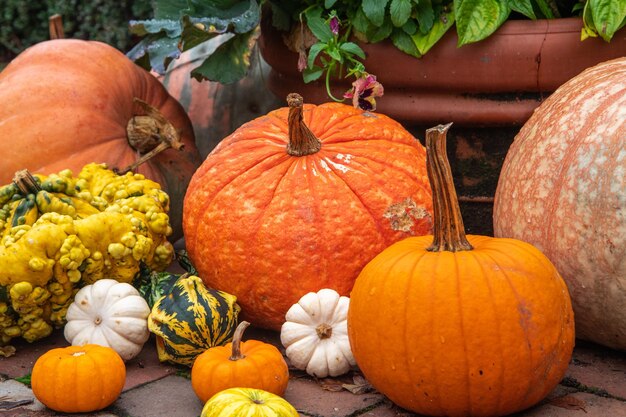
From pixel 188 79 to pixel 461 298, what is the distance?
9.52 feet

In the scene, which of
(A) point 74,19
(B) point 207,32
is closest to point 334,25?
(B) point 207,32

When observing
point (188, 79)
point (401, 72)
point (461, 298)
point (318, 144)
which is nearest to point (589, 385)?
point (461, 298)

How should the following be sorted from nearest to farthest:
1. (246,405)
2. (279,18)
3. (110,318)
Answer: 1. (246,405)
2. (110,318)
3. (279,18)

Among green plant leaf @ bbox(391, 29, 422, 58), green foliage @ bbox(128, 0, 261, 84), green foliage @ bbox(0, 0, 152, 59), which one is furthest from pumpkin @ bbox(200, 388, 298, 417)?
green foliage @ bbox(0, 0, 152, 59)

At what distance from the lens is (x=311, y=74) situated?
10.9 feet

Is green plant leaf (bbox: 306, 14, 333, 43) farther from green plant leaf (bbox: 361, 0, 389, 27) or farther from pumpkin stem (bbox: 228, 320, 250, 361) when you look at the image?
pumpkin stem (bbox: 228, 320, 250, 361)

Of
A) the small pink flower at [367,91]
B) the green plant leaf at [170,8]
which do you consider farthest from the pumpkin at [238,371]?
the green plant leaf at [170,8]

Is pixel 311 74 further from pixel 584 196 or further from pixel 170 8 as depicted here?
pixel 584 196

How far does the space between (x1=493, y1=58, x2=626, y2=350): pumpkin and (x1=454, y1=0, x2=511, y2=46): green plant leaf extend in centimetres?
48

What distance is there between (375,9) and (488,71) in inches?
19.4

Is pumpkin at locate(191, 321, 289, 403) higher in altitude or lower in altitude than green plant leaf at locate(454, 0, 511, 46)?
lower

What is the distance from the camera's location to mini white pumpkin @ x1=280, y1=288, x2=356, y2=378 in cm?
246

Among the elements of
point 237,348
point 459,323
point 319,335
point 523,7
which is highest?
point 523,7

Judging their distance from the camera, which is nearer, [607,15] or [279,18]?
[607,15]
